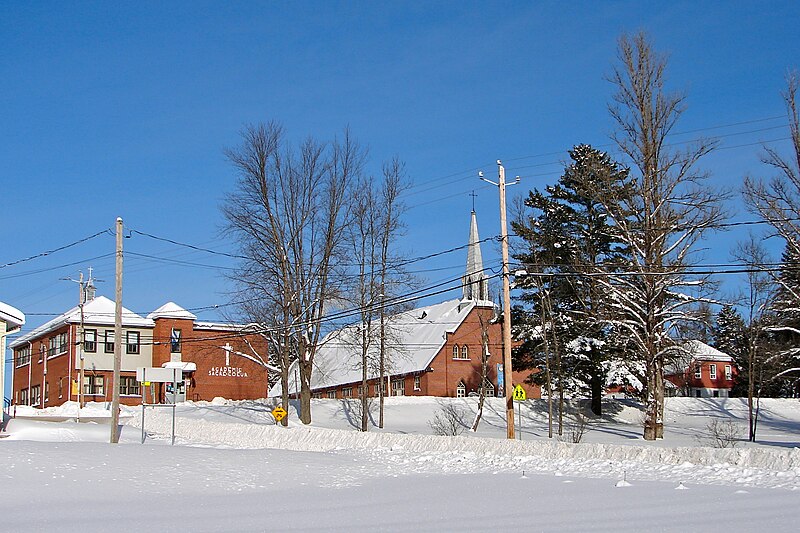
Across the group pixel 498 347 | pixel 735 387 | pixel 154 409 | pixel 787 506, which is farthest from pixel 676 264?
pixel 735 387

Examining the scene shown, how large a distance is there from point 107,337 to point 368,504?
185ft

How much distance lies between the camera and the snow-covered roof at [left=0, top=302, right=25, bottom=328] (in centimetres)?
3116

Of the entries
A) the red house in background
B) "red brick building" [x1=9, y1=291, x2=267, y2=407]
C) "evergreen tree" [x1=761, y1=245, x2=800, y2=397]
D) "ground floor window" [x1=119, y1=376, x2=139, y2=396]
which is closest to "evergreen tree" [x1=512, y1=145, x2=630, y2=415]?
"evergreen tree" [x1=761, y1=245, x2=800, y2=397]

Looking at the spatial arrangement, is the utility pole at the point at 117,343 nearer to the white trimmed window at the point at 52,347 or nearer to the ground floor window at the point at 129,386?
the ground floor window at the point at 129,386

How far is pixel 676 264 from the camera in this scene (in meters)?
32.2

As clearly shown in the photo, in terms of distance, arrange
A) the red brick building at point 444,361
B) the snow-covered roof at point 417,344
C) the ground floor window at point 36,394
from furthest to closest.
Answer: the ground floor window at point 36,394
the snow-covered roof at point 417,344
the red brick building at point 444,361

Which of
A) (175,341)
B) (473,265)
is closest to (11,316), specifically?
(175,341)

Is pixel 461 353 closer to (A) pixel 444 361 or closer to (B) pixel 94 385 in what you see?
(A) pixel 444 361

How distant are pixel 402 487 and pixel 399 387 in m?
55.0

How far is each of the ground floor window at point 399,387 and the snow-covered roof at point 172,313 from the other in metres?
17.5

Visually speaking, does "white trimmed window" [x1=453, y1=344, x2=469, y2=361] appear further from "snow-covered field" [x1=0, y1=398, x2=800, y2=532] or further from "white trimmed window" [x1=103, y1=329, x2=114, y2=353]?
"snow-covered field" [x1=0, y1=398, x2=800, y2=532]

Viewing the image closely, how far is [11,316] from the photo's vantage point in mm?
31391

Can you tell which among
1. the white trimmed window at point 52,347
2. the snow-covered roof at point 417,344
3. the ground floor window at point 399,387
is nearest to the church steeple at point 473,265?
the snow-covered roof at point 417,344

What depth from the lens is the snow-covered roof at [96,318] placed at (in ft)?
217
